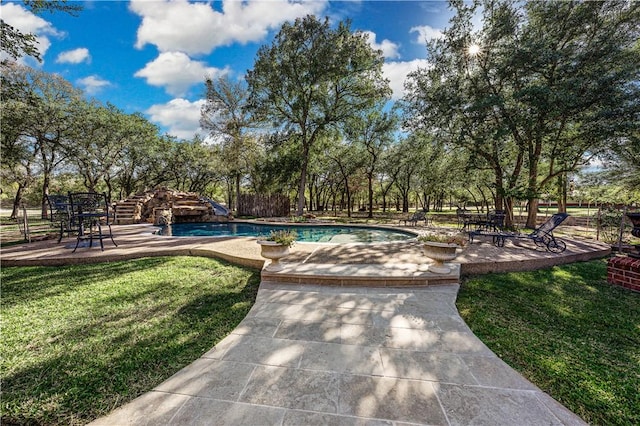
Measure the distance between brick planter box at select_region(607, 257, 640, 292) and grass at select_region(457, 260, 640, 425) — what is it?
162mm

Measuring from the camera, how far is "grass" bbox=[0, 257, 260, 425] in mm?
1729

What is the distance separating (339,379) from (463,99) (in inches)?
443

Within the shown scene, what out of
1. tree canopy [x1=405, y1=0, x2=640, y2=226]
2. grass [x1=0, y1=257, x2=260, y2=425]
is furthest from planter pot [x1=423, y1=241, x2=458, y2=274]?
tree canopy [x1=405, y1=0, x2=640, y2=226]

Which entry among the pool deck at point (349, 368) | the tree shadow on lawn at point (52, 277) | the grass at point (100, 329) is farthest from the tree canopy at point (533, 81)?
the tree shadow on lawn at point (52, 277)

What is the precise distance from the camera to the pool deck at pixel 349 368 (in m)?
1.56

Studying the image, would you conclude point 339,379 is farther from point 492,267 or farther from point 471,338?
point 492,267

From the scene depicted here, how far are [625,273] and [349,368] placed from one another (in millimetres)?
4942

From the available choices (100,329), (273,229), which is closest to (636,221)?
(100,329)

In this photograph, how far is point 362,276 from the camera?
3.75 meters

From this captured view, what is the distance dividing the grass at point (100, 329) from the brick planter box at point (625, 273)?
5730mm

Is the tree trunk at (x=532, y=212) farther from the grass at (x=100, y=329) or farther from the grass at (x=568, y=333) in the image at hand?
the grass at (x=100, y=329)

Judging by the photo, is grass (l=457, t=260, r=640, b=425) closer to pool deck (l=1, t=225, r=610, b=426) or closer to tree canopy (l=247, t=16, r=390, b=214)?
pool deck (l=1, t=225, r=610, b=426)

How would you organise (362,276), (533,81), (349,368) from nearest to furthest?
A: (349,368) < (362,276) < (533,81)

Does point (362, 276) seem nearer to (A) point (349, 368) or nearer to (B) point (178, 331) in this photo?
(A) point (349, 368)
